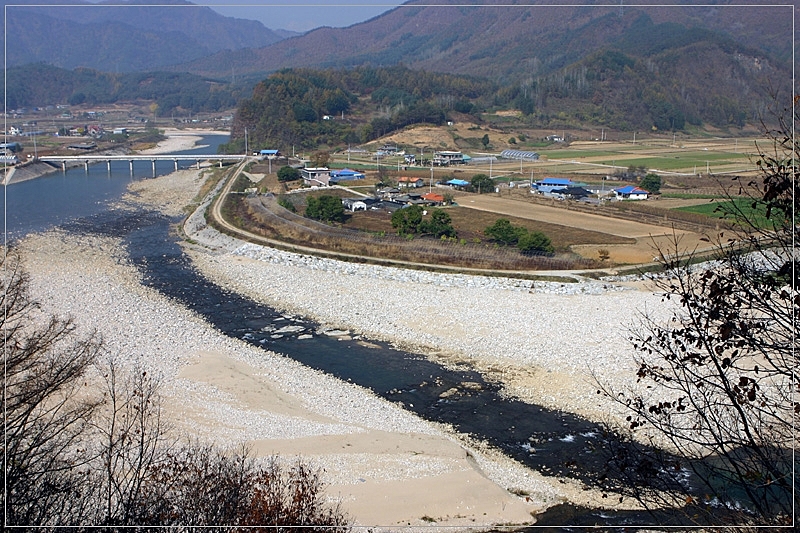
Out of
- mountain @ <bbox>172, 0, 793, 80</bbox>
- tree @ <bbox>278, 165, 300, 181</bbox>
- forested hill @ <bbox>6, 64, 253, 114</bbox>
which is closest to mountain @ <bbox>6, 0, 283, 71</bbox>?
mountain @ <bbox>172, 0, 793, 80</bbox>

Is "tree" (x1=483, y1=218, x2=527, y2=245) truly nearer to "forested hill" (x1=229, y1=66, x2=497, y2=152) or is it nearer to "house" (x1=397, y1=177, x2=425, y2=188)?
"house" (x1=397, y1=177, x2=425, y2=188)

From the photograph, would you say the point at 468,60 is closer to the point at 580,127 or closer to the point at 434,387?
the point at 580,127

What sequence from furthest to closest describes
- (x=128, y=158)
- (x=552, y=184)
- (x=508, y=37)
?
(x=508, y=37), (x=128, y=158), (x=552, y=184)

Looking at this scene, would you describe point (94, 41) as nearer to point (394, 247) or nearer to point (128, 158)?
point (128, 158)

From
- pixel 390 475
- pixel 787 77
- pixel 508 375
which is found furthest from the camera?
pixel 787 77

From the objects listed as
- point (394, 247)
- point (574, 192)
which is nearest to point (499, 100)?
point (574, 192)

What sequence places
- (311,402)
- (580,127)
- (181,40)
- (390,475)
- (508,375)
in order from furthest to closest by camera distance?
(181,40), (580,127), (508,375), (311,402), (390,475)

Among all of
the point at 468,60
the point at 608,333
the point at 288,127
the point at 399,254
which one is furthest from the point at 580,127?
the point at 468,60
